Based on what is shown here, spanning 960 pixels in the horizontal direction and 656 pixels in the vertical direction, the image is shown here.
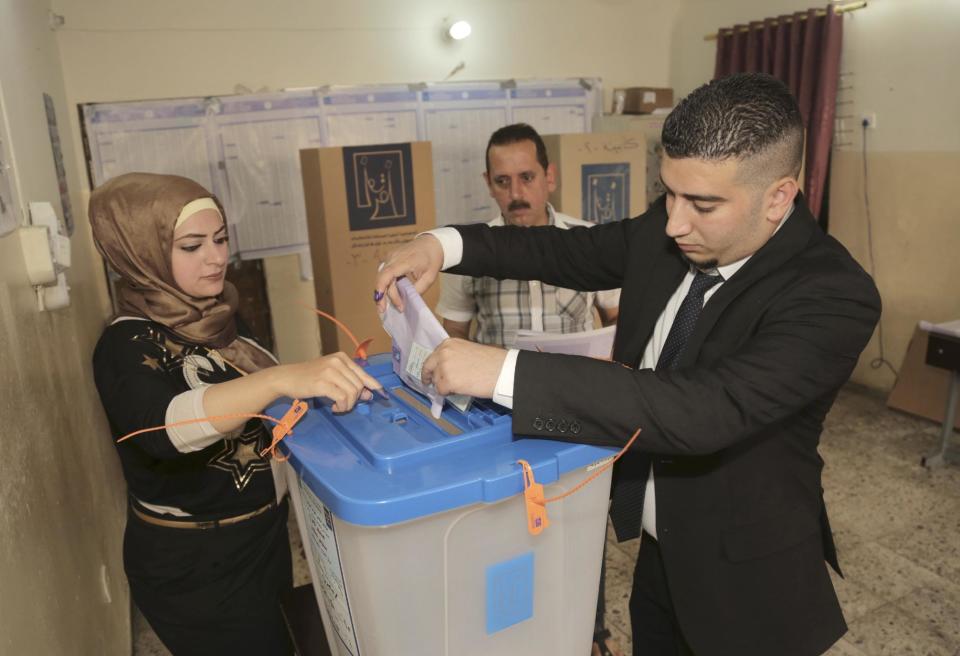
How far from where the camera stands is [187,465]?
1.25m

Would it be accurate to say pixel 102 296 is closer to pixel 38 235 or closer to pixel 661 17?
pixel 38 235

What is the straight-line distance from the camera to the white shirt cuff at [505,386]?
2.79 ft

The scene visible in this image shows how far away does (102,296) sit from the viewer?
308cm

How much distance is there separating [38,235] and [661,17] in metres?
4.16

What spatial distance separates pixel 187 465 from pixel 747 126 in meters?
1.06

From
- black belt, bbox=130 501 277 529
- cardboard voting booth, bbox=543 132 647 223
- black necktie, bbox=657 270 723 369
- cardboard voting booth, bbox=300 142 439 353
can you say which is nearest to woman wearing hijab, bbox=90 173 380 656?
black belt, bbox=130 501 277 529

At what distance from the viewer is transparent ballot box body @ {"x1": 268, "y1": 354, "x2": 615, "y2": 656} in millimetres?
766

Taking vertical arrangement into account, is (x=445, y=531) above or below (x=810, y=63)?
below

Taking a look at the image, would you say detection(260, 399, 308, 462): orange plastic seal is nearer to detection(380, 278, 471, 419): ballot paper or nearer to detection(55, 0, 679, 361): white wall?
detection(380, 278, 471, 419): ballot paper

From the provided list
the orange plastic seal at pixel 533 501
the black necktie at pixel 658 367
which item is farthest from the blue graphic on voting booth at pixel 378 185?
the orange plastic seal at pixel 533 501

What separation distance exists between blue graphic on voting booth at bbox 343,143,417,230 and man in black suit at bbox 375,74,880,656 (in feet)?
5.34

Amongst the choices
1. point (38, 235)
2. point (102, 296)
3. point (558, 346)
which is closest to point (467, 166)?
point (102, 296)

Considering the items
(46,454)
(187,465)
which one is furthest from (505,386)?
(46,454)

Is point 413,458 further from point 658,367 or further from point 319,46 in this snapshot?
point 319,46
